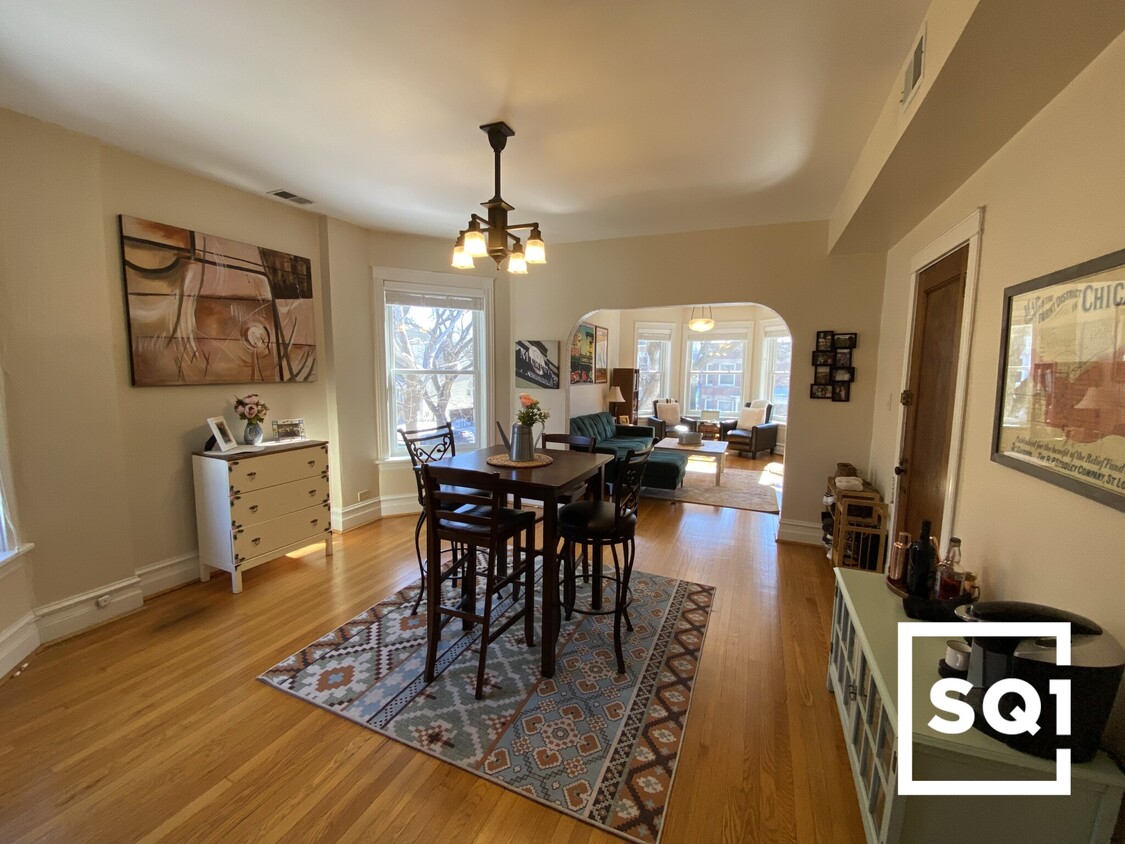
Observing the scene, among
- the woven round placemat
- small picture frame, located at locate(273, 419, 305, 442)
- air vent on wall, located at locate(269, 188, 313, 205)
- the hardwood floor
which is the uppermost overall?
air vent on wall, located at locate(269, 188, 313, 205)

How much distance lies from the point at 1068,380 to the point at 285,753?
2.92 m

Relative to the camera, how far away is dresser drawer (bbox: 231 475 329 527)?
2.97 m

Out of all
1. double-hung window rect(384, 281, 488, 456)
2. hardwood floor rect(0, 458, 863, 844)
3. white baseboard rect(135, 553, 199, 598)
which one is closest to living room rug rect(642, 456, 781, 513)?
double-hung window rect(384, 281, 488, 456)

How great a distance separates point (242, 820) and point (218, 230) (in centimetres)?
338

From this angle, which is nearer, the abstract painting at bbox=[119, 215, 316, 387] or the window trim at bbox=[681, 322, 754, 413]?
the abstract painting at bbox=[119, 215, 316, 387]

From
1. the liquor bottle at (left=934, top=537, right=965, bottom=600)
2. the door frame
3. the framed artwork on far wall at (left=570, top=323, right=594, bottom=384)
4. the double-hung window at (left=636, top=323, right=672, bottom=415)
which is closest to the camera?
the liquor bottle at (left=934, top=537, right=965, bottom=600)

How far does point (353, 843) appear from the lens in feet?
4.66

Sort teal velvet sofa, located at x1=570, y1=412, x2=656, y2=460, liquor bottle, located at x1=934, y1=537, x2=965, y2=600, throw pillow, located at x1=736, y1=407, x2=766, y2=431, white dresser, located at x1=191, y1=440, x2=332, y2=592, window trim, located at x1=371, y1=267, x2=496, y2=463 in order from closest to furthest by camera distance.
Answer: liquor bottle, located at x1=934, y1=537, x2=965, y2=600
white dresser, located at x1=191, y1=440, x2=332, y2=592
window trim, located at x1=371, y1=267, x2=496, y2=463
teal velvet sofa, located at x1=570, y1=412, x2=656, y2=460
throw pillow, located at x1=736, y1=407, x2=766, y2=431

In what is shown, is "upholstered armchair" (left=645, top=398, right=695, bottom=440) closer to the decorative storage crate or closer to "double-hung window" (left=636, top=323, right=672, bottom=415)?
"double-hung window" (left=636, top=323, right=672, bottom=415)

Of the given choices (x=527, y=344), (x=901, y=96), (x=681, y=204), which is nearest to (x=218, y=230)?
(x=527, y=344)

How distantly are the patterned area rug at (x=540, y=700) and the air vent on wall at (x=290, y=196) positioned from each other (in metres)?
2.97

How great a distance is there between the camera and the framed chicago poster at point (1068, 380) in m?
1.15

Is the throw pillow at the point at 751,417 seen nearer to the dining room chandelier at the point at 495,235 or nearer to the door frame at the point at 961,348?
the door frame at the point at 961,348

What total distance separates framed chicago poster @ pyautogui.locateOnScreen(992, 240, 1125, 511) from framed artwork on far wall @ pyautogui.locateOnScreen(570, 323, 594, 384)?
5.30 metres
